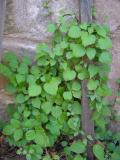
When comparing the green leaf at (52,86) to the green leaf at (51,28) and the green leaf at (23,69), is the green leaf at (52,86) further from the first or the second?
the green leaf at (51,28)

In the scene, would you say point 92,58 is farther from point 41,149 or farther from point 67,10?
point 41,149

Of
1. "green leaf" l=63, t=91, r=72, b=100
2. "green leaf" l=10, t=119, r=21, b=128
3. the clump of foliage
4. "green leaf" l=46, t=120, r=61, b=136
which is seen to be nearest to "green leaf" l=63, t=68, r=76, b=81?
the clump of foliage

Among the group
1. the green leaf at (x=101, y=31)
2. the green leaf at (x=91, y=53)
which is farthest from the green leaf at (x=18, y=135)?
the green leaf at (x=101, y=31)

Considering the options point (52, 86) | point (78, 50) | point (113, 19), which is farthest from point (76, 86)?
point (113, 19)

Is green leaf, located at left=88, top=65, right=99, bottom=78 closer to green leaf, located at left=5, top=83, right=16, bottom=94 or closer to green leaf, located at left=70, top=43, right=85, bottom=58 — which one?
green leaf, located at left=70, top=43, right=85, bottom=58

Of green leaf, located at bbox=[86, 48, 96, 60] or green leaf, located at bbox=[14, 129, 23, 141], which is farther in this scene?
green leaf, located at bbox=[14, 129, 23, 141]

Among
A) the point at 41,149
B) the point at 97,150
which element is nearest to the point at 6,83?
the point at 41,149

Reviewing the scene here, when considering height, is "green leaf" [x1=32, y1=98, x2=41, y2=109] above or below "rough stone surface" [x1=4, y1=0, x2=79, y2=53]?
below

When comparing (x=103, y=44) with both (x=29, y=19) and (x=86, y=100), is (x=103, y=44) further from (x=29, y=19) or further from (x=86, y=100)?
(x=29, y=19)
